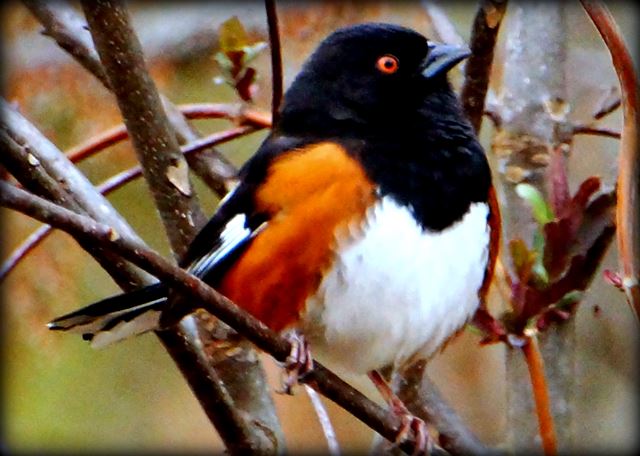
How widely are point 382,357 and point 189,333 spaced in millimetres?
337

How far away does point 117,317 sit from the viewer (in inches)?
70.3

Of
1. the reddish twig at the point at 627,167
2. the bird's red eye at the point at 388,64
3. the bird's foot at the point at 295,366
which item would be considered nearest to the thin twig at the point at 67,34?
the bird's red eye at the point at 388,64

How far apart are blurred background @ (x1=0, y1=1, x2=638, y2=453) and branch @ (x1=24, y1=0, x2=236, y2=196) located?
1.92 feet

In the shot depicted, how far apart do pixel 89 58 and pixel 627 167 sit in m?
1.10

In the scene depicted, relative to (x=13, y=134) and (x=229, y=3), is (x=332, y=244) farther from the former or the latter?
(x=229, y=3)

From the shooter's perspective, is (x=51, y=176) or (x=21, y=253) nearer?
(x=51, y=176)

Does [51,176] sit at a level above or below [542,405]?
above

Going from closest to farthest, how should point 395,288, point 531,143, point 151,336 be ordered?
point 395,288 → point 531,143 → point 151,336

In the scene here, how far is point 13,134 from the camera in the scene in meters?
1.67

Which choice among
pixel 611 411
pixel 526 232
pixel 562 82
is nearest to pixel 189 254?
pixel 526 232

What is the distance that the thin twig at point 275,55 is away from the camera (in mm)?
1671

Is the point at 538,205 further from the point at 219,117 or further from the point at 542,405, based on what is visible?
the point at 219,117

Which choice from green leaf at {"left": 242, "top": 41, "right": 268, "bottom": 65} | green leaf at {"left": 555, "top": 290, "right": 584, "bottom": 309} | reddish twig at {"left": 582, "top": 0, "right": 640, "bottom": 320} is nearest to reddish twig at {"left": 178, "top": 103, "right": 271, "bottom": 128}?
green leaf at {"left": 242, "top": 41, "right": 268, "bottom": 65}

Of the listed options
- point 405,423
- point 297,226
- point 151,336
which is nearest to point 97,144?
point 297,226
